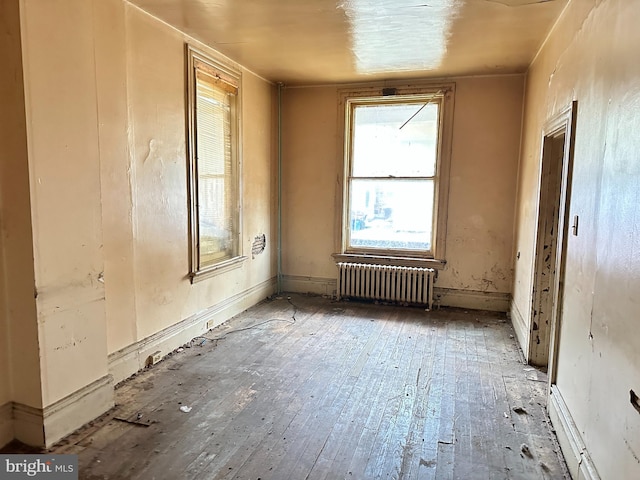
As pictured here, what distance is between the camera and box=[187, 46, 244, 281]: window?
3701mm

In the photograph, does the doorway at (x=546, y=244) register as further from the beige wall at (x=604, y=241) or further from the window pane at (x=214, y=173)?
the window pane at (x=214, y=173)

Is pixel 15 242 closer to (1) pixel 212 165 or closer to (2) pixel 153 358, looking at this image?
(2) pixel 153 358

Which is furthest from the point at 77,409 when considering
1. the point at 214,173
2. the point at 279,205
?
the point at 279,205

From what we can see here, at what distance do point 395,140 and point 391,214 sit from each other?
921mm

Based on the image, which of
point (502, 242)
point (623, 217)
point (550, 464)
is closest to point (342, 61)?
point (502, 242)

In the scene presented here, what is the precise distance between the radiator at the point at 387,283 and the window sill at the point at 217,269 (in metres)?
1.37

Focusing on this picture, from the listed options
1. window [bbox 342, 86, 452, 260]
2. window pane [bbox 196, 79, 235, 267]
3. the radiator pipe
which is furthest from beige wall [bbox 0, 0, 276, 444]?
window [bbox 342, 86, 452, 260]

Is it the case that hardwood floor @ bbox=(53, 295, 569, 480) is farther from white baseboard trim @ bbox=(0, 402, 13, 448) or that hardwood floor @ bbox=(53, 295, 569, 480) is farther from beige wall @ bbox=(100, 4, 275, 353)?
beige wall @ bbox=(100, 4, 275, 353)

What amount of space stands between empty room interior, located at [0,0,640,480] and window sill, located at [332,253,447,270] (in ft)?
0.15

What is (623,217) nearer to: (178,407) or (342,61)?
(178,407)

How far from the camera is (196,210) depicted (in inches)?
148

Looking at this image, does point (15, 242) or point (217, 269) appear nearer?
point (15, 242)

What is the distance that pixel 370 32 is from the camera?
3.40 metres

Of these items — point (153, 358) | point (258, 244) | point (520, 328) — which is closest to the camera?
point (153, 358)
